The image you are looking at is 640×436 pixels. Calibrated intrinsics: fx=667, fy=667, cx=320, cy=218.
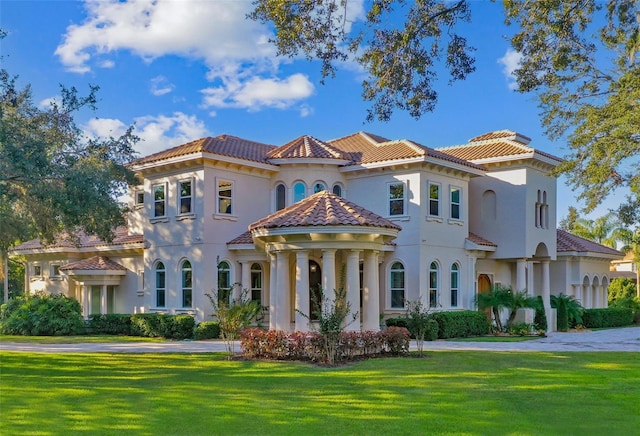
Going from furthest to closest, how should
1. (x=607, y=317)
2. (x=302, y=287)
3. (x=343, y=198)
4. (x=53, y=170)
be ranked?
(x=607, y=317) < (x=343, y=198) < (x=302, y=287) < (x=53, y=170)

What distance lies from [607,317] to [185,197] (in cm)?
2316

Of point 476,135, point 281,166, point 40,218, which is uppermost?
point 476,135

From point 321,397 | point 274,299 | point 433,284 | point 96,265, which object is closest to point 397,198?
point 433,284

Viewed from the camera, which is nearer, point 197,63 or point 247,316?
point 247,316

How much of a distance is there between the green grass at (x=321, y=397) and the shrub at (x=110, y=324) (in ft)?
34.2

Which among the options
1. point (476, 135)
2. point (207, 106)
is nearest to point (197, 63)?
point (207, 106)

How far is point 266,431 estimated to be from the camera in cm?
915

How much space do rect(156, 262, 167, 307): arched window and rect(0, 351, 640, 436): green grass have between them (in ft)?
34.9

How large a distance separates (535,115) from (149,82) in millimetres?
11622

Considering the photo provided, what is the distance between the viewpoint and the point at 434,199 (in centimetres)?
2725

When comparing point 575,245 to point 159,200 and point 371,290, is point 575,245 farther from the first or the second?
point 159,200

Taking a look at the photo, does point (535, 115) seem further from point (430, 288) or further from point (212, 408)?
point (212, 408)

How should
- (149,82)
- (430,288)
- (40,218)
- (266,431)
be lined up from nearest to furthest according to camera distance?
(266,431), (40,218), (149,82), (430,288)

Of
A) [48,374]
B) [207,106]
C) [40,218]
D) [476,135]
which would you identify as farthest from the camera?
[476,135]
